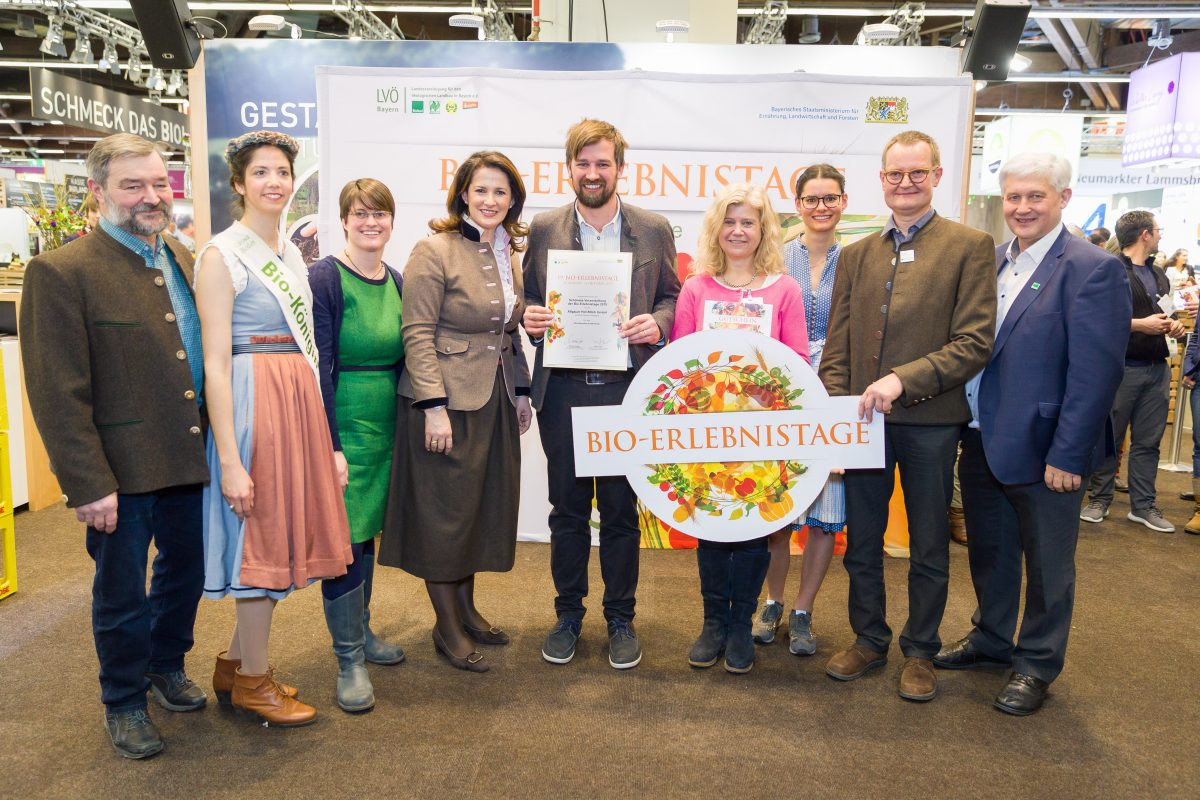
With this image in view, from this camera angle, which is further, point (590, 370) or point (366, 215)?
point (590, 370)

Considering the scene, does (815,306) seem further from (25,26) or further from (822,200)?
(25,26)

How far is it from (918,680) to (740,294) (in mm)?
1331

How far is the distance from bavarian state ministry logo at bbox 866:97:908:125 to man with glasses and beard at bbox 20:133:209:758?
9.79 feet

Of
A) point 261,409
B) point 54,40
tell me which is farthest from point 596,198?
point 54,40

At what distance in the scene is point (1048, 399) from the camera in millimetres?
2555

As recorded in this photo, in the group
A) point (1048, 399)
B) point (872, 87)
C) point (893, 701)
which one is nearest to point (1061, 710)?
point (893, 701)

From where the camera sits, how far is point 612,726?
2574 millimetres

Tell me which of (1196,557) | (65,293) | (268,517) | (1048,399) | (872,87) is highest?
(872,87)

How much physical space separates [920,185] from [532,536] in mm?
2604

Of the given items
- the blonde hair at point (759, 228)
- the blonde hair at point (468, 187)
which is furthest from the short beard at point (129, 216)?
the blonde hair at point (759, 228)

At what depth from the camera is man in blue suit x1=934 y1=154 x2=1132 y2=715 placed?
246 cm

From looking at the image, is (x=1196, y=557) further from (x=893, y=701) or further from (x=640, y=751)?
(x=640, y=751)

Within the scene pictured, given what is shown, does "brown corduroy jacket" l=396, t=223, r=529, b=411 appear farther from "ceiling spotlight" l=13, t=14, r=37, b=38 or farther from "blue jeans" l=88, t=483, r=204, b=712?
"ceiling spotlight" l=13, t=14, r=37, b=38

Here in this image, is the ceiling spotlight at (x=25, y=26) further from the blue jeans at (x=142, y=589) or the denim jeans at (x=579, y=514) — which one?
the denim jeans at (x=579, y=514)
